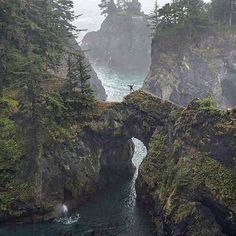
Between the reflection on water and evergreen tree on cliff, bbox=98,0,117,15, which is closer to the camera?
the reflection on water

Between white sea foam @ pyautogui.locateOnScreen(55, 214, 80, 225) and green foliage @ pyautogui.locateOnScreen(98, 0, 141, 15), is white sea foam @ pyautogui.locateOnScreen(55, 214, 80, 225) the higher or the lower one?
the lower one

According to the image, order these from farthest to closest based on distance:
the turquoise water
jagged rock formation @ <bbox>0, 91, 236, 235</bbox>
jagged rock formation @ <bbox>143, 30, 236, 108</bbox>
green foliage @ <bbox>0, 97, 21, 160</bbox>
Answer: jagged rock formation @ <bbox>143, 30, 236, 108</bbox>
green foliage @ <bbox>0, 97, 21, 160</bbox>
the turquoise water
jagged rock formation @ <bbox>0, 91, 236, 235</bbox>

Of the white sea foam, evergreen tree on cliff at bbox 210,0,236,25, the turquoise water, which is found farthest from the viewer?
evergreen tree on cliff at bbox 210,0,236,25

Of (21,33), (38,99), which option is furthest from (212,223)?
(21,33)

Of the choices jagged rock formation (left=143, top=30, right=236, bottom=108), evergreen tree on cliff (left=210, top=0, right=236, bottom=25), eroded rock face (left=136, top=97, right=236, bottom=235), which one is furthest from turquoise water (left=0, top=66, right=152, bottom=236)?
evergreen tree on cliff (left=210, top=0, right=236, bottom=25)

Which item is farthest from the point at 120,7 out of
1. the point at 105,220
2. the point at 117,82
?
the point at 105,220

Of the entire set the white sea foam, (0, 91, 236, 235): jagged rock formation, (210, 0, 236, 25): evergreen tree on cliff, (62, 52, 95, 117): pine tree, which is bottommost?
the white sea foam

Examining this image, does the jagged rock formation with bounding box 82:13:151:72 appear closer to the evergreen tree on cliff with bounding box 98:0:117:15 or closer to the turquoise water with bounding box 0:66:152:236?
the evergreen tree on cliff with bounding box 98:0:117:15
